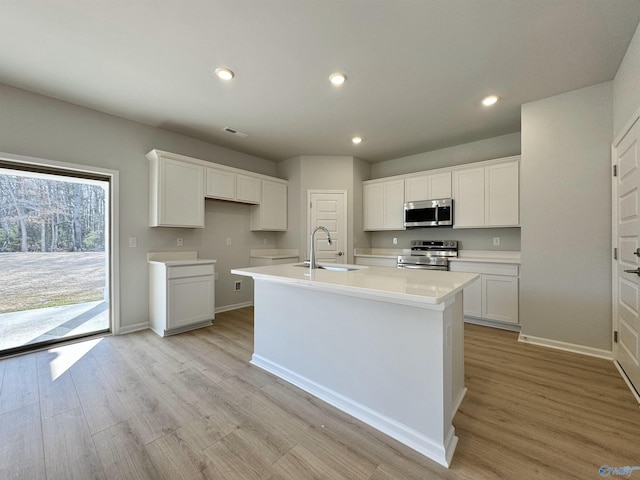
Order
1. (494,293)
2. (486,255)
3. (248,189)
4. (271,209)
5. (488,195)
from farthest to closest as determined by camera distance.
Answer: (271,209), (248,189), (486,255), (488,195), (494,293)

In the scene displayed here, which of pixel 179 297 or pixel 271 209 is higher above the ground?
pixel 271 209

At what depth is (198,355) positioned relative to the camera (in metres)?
2.65

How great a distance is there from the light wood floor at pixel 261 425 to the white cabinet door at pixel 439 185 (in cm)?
243

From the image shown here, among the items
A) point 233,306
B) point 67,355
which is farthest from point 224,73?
point 233,306

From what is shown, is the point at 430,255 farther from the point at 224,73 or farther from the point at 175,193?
the point at 175,193

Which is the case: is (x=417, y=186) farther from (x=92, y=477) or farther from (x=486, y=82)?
(x=92, y=477)

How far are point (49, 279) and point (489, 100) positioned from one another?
5238 mm

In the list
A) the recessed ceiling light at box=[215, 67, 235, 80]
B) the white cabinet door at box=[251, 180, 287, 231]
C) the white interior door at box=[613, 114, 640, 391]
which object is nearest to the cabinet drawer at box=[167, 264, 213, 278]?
the white cabinet door at box=[251, 180, 287, 231]

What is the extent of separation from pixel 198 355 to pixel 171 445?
3.99ft

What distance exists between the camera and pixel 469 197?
384 cm

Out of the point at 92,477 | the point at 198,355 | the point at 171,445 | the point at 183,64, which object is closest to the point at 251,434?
the point at 171,445

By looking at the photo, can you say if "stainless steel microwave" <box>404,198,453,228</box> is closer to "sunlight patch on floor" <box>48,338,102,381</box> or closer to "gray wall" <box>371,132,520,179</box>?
"gray wall" <box>371,132,520,179</box>

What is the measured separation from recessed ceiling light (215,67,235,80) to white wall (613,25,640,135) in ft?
10.3

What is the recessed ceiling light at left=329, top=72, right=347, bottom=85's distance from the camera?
2.43 meters
